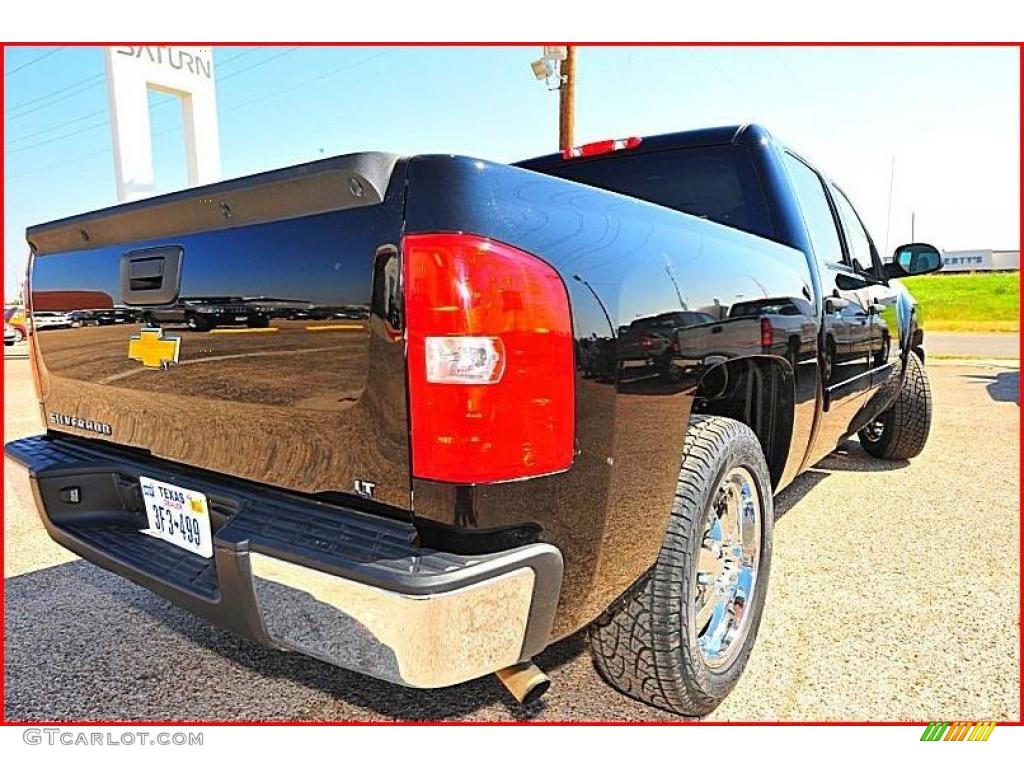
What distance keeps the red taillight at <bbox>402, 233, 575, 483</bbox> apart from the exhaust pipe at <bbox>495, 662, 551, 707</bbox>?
49 centimetres

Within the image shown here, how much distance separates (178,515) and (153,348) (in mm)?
475

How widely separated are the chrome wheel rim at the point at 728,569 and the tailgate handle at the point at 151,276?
1.70 m

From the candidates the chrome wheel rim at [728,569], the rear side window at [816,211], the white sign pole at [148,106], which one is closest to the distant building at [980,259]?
the white sign pole at [148,106]

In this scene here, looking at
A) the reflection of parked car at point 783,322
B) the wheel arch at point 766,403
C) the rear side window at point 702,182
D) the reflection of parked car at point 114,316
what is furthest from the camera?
the rear side window at point 702,182

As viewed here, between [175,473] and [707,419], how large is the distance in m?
1.59

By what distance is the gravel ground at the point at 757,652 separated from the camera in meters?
2.27

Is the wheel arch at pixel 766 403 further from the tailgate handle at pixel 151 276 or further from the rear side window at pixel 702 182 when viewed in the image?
the tailgate handle at pixel 151 276

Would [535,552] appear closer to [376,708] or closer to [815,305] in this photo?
[376,708]

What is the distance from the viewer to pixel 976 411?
7.75 metres

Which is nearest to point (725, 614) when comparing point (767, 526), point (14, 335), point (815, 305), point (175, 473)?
point (767, 526)

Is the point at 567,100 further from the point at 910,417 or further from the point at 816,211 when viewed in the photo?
the point at 816,211

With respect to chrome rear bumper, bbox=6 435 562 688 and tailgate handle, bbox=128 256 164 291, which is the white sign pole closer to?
tailgate handle, bbox=128 256 164 291

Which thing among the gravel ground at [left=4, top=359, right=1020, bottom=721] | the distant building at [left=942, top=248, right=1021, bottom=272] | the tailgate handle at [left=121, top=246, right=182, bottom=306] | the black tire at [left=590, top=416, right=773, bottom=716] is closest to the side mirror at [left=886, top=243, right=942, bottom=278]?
the gravel ground at [left=4, top=359, right=1020, bottom=721]

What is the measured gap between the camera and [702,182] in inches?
124
